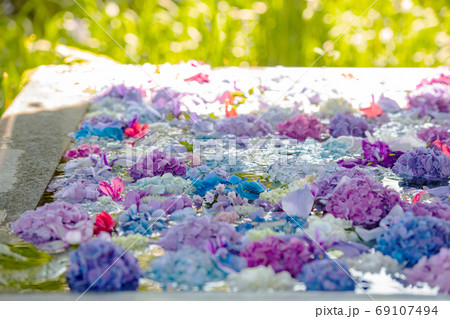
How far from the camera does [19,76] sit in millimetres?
4758

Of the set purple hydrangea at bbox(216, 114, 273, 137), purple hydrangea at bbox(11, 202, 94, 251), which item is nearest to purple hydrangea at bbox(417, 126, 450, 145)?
purple hydrangea at bbox(216, 114, 273, 137)

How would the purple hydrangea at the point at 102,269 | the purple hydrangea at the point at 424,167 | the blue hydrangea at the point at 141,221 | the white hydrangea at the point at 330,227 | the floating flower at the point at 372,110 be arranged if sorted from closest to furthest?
the purple hydrangea at the point at 102,269, the white hydrangea at the point at 330,227, the blue hydrangea at the point at 141,221, the purple hydrangea at the point at 424,167, the floating flower at the point at 372,110

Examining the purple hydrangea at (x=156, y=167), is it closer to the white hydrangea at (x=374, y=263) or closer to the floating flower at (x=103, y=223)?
the floating flower at (x=103, y=223)

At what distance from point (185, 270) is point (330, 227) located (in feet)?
1.53

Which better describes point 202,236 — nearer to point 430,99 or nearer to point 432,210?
point 432,210

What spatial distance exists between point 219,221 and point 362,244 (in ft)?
1.39

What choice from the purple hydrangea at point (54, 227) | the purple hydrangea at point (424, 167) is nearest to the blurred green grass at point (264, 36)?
the purple hydrangea at point (424, 167)

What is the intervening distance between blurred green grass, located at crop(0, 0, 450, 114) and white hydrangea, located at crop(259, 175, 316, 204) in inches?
113

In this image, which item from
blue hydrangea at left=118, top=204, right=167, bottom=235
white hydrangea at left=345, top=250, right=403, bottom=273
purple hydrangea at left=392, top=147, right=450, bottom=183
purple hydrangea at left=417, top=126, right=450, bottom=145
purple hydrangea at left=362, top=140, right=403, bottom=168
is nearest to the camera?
white hydrangea at left=345, top=250, right=403, bottom=273

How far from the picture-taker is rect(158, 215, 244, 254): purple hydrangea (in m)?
1.68

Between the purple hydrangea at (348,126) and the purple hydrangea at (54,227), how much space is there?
1.45 m

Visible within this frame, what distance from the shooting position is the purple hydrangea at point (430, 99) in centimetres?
335

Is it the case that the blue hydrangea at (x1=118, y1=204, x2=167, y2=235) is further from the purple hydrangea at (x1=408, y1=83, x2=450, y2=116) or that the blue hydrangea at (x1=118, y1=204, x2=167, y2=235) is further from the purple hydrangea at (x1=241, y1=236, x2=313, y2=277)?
the purple hydrangea at (x1=408, y1=83, x2=450, y2=116)
